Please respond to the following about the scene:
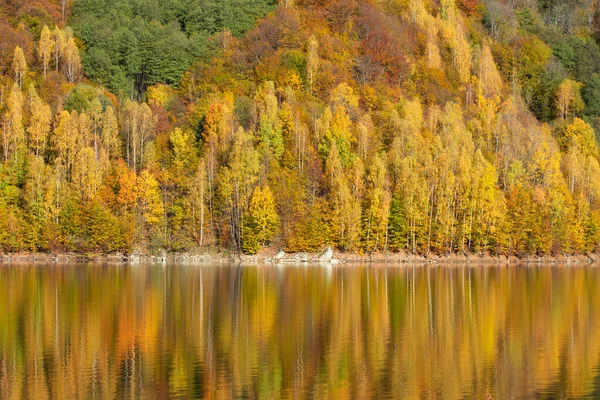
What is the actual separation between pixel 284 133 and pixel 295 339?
72.6m

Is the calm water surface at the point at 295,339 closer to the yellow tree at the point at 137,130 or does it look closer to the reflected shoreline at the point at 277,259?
the reflected shoreline at the point at 277,259

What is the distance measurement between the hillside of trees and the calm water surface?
1183 inches

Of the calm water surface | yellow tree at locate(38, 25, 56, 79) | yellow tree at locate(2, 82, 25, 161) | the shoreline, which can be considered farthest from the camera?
yellow tree at locate(38, 25, 56, 79)

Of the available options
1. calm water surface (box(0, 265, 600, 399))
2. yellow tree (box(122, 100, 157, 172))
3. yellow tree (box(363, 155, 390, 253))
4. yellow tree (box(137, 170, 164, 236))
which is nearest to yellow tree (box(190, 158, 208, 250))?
yellow tree (box(137, 170, 164, 236))

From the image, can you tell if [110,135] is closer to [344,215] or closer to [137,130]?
[137,130]

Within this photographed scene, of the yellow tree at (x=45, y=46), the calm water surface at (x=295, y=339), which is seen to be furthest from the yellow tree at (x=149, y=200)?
the yellow tree at (x=45, y=46)

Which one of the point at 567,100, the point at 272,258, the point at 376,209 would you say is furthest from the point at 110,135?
the point at 567,100

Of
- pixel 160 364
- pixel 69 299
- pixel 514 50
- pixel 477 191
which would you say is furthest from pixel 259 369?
pixel 514 50

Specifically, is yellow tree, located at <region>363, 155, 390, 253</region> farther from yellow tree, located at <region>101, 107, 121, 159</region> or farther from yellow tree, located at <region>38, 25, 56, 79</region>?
yellow tree, located at <region>38, 25, 56, 79</region>

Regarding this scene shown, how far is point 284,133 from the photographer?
370 feet

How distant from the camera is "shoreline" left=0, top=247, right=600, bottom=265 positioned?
95.6m

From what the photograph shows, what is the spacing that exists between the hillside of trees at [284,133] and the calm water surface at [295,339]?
30.0 m

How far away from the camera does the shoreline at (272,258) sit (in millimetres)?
95562

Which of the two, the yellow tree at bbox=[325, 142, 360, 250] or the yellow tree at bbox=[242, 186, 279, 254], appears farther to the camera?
the yellow tree at bbox=[325, 142, 360, 250]
